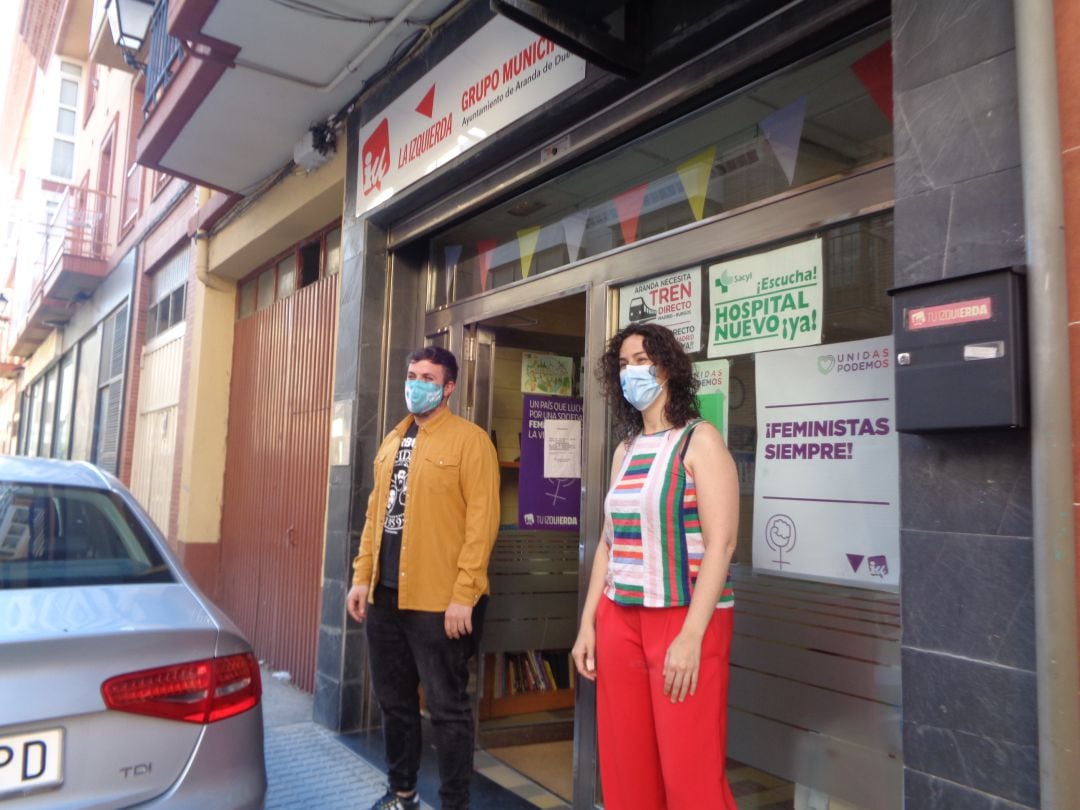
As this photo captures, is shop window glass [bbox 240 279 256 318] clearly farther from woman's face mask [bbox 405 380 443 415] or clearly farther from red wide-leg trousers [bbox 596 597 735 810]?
red wide-leg trousers [bbox 596 597 735 810]

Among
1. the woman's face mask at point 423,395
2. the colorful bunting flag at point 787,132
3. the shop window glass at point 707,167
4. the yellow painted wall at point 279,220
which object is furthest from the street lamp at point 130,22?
the colorful bunting flag at point 787,132

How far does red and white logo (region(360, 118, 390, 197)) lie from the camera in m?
5.01

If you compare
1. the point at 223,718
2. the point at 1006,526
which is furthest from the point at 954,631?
the point at 223,718

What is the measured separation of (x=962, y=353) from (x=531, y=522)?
9.90 ft

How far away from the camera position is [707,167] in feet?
10.8

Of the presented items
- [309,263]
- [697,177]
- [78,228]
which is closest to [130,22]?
[309,263]

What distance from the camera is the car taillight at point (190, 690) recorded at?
2.06 metres

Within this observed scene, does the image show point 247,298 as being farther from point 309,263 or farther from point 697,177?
point 697,177

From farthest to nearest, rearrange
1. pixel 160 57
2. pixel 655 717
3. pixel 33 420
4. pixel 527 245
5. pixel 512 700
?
pixel 33 420, pixel 160 57, pixel 512 700, pixel 527 245, pixel 655 717

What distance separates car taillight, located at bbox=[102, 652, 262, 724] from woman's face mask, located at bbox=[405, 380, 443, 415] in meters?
1.40

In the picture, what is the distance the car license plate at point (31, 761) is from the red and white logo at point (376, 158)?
3729mm

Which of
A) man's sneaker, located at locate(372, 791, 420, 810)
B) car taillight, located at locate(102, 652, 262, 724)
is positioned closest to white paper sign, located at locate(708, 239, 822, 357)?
car taillight, located at locate(102, 652, 262, 724)

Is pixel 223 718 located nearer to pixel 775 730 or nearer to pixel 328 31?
pixel 775 730

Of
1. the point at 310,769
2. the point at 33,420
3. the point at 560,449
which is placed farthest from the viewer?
the point at 33,420
